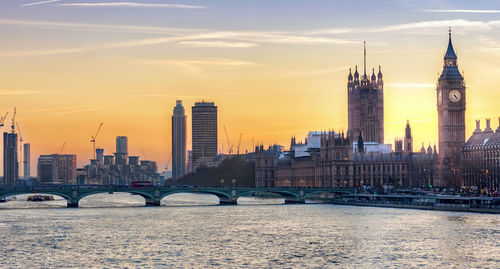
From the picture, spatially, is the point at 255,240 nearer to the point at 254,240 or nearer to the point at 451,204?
the point at 254,240

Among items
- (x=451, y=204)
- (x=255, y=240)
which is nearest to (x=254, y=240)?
(x=255, y=240)

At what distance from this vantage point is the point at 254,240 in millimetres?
120375

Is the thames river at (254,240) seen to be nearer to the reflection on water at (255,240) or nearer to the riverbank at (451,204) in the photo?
the reflection on water at (255,240)

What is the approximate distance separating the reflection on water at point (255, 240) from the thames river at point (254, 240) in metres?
0.12

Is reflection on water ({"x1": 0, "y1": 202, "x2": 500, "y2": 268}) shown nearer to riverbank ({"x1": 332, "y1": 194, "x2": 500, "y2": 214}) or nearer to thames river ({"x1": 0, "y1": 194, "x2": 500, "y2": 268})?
thames river ({"x1": 0, "y1": 194, "x2": 500, "y2": 268})

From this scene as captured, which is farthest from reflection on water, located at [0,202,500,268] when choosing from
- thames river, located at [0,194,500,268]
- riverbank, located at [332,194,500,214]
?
riverbank, located at [332,194,500,214]

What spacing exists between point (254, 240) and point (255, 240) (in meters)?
0.14

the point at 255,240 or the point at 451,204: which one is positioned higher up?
the point at 451,204

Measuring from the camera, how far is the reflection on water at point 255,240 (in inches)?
3846

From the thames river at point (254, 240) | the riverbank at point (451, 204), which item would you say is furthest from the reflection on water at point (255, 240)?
the riverbank at point (451, 204)

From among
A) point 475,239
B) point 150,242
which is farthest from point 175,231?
point 475,239

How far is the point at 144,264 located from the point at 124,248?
1561 cm

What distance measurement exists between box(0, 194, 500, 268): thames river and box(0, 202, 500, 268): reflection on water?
121mm

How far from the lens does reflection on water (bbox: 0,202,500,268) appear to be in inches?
3846
